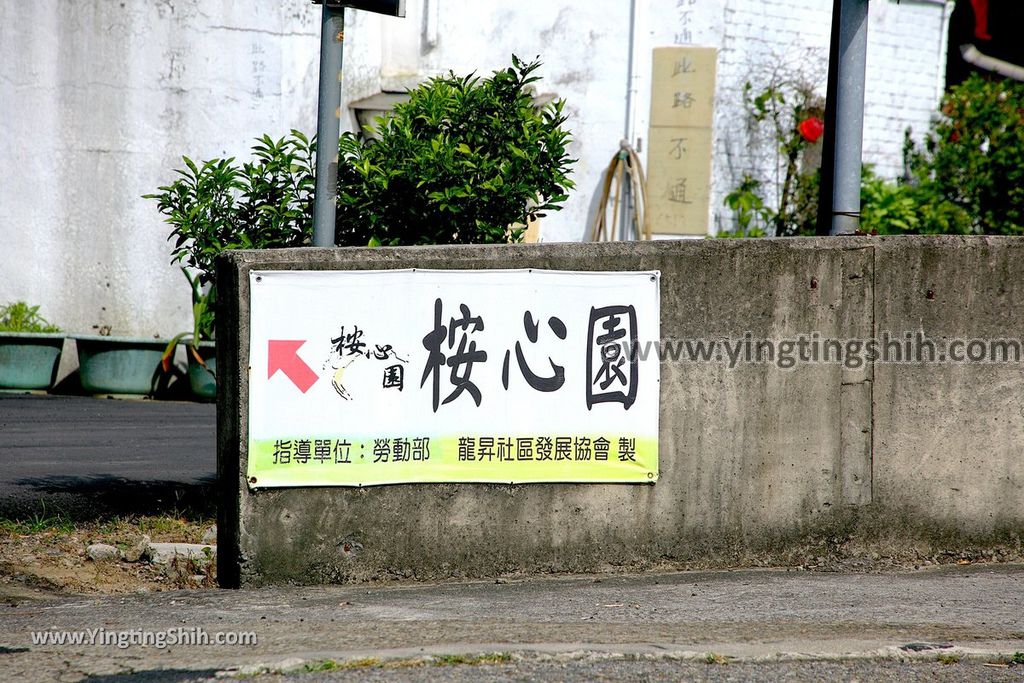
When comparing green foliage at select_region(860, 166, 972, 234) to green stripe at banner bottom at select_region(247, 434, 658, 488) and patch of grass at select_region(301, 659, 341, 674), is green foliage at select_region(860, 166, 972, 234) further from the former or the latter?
patch of grass at select_region(301, 659, 341, 674)

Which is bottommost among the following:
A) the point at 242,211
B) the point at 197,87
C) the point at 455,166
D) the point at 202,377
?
the point at 202,377

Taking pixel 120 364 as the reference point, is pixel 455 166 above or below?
above

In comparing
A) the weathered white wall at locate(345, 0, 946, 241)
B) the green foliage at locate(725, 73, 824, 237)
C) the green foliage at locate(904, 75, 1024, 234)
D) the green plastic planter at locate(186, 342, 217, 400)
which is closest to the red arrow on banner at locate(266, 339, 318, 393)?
the green plastic planter at locate(186, 342, 217, 400)

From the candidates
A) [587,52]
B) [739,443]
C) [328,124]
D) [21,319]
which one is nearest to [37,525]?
[328,124]

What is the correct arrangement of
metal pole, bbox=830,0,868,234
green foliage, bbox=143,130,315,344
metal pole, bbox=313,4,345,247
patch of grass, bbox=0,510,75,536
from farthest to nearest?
green foliage, bbox=143,130,315,344, patch of grass, bbox=0,510,75,536, metal pole, bbox=830,0,868,234, metal pole, bbox=313,4,345,247

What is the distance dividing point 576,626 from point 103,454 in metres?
5.19

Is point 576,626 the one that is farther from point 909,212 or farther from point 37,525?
point 909,212

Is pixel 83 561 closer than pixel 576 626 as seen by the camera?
No

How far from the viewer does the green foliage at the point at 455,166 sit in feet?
22.1

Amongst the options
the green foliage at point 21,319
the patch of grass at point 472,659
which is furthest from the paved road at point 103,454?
the patch of grass at point 472,659

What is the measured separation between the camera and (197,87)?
41.6 feet

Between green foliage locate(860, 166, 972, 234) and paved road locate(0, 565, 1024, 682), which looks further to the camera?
green foliage locate(860, 166, 972, 234)

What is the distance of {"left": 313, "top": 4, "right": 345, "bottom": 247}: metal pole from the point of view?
19.7 feet

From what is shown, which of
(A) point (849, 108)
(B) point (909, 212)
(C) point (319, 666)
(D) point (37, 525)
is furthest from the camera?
(B) point (909, 212)
